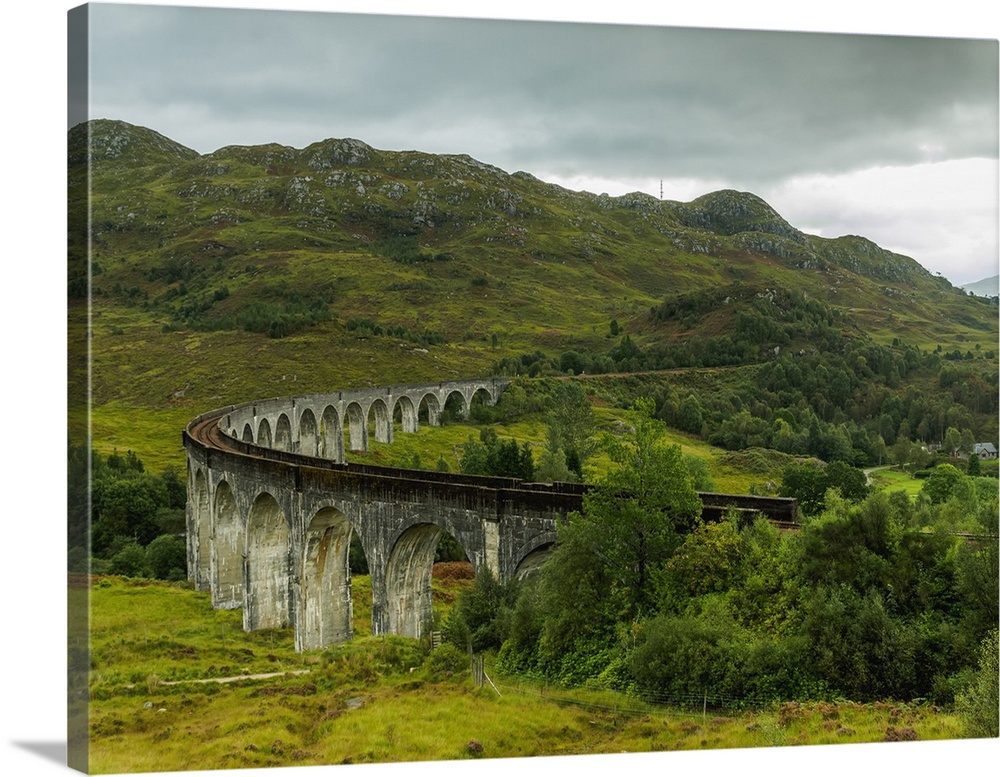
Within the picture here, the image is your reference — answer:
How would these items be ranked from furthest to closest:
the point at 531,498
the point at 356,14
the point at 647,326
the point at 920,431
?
the point at 647,326 < the point at 920,431 < the point at 531,498 < the point at 356,14

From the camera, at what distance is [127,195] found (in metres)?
200

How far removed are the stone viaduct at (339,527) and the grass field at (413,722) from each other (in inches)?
202

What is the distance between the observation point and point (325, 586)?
37.9 meters

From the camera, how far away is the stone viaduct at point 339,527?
29.1 meters

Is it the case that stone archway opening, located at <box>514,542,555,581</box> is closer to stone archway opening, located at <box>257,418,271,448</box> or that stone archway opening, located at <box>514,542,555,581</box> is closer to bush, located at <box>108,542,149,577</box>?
bush, located at <box>108,542,149,577</box>

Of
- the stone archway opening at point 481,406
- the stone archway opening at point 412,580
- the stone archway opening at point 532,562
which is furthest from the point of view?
the stone archway opening at point 481,406

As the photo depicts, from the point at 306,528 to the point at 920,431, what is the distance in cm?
5015

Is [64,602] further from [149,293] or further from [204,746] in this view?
[149,293]

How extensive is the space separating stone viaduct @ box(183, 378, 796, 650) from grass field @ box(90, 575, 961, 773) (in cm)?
513

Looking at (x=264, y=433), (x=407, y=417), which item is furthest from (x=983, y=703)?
(x=407, y=417)

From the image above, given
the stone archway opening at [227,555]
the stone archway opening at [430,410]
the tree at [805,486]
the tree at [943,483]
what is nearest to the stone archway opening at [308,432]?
the stone archway opening at [430,410]

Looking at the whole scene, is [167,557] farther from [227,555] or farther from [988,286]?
[988,286]

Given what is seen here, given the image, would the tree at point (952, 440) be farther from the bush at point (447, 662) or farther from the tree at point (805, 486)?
the bush at point (447, 662)

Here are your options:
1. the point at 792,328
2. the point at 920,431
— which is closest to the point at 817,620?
the point at 920,431
